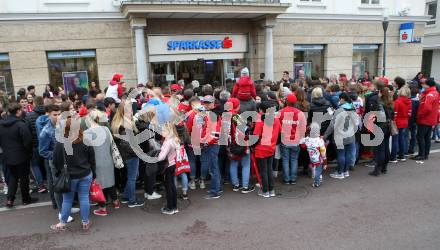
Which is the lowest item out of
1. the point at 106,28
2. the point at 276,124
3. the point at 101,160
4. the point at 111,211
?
the point at 111,211

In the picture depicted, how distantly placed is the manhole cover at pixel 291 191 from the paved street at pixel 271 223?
0.02 meters

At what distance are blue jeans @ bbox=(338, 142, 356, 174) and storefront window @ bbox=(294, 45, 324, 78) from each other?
375 inches

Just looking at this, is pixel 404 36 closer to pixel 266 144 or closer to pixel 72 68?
pixel 266 144

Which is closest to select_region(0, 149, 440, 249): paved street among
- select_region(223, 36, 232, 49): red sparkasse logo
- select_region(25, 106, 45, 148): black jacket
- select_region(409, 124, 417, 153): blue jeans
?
select_region(25, 106, 45, 148): black jacket

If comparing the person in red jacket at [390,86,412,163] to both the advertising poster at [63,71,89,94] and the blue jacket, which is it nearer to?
the blue jacket

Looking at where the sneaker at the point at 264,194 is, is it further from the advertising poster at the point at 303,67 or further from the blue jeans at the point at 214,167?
the advertising poster at the point at 303,67

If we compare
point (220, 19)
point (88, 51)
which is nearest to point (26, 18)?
point (88, 51)

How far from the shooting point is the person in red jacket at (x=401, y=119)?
718cm

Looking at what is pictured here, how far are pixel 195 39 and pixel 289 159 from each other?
8.95 metres

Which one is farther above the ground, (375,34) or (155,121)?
(375,34)

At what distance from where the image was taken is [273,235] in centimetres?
436

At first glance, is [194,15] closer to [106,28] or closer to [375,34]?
[106,28]

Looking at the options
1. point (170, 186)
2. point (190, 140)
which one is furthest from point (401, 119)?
point (170, 186)

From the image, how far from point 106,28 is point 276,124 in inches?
371
